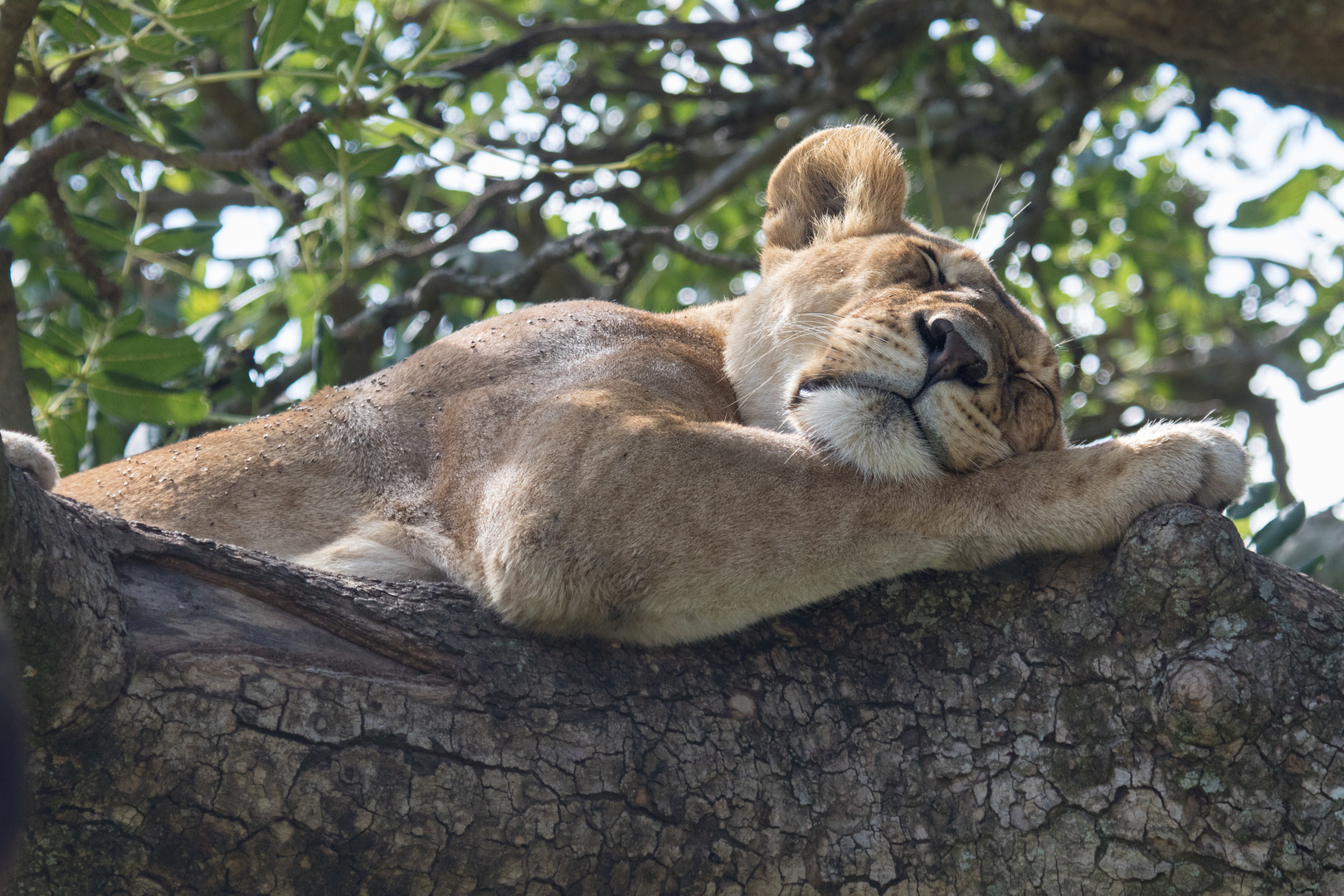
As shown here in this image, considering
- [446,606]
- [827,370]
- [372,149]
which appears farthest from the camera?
[372,149]

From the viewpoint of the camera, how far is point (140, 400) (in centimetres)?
390

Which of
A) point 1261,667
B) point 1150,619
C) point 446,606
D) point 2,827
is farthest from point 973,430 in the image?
point 2,827

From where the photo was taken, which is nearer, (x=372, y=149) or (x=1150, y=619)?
(x=1150, y=619)

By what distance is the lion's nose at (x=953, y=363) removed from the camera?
294 centimetres

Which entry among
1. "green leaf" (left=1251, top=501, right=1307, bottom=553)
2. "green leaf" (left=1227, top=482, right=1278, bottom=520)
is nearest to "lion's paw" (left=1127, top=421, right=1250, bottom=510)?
"green leaf" (left=1251, top=501, right=1307, bottom=553)

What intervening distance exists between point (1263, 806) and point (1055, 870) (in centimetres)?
41

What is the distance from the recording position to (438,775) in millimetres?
2102

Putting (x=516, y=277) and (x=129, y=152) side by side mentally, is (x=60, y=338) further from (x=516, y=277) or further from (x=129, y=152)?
(x=516, y=277)

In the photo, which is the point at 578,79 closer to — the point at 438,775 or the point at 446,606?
the point at 446,606

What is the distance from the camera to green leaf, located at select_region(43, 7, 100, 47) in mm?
3447

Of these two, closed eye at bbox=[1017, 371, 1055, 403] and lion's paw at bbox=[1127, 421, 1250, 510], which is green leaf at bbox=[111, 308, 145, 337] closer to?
closed eye at bbox=[1017, 371, 1055, 403]

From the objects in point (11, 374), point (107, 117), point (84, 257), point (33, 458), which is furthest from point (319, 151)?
point (33, 458)

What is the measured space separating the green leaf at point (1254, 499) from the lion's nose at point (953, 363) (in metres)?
1.57

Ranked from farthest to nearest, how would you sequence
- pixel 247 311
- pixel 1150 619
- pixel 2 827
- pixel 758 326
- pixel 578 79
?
pixel 578 79
pixel 247 311
pixel 758 326
pixel 1150 619
pixel 2 827
